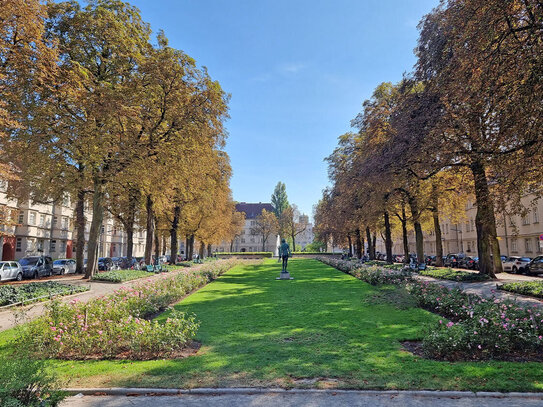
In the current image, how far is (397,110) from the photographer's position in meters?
19.0

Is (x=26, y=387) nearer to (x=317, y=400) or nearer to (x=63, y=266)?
(x=317, y=400)

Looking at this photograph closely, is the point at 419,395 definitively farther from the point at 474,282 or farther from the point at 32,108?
the point at 32,108

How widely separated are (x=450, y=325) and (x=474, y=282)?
576 inches

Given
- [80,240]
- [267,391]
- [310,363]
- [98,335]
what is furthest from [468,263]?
[98,335]

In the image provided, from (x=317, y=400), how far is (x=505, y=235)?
48501 mm

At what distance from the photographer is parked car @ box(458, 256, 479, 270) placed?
121 feet

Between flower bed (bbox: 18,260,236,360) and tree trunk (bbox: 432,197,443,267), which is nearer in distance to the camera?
flower bed (bbox: 18,260,236,360)

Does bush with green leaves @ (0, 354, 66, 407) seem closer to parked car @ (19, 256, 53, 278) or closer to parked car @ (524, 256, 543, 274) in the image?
parked car @ (19, 256, 53, 278)

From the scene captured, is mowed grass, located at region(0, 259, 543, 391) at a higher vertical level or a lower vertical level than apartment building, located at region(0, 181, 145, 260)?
lower

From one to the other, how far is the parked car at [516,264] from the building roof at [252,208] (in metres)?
91.8

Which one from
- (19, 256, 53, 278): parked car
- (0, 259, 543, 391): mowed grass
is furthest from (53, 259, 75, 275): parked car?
(0, 259, 543, 391): mowed grass

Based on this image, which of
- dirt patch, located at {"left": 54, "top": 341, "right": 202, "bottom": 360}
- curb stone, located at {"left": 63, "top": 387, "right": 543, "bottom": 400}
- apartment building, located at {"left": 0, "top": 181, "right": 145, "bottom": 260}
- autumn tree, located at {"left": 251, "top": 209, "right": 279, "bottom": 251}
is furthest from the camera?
autumn tree, located at {"left": 251, "top": 209, "right": 279, "bottom": 251}

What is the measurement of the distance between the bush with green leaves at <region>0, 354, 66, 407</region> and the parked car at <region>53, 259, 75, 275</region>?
33.2m

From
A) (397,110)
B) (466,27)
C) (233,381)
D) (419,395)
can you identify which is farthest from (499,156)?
(233,381)
